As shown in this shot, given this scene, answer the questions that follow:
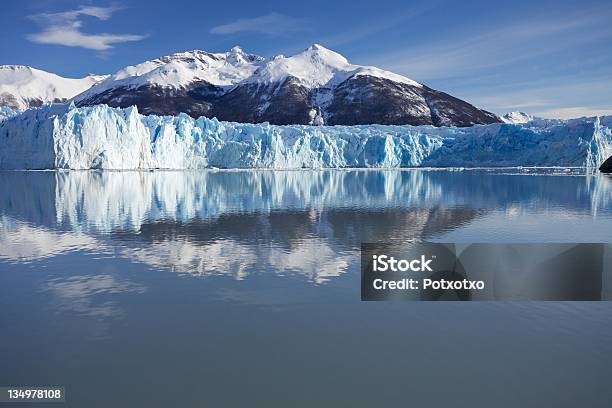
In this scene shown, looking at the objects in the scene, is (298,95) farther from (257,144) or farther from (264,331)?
(264,331)

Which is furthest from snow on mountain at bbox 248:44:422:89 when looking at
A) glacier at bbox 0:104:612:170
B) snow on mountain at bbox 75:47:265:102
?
glacier at bbox 0:104:612:170

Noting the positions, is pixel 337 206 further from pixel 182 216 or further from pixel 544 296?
pixel 544 296

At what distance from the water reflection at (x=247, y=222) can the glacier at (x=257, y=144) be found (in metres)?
31.5

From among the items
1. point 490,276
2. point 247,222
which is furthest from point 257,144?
point 490,276

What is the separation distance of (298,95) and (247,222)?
138 meters

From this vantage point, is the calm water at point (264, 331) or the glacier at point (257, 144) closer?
the calm water at point (264, 331)

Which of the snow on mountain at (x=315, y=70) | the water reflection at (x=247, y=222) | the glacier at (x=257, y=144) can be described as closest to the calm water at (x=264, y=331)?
the water reflection at (x=247, y=222)

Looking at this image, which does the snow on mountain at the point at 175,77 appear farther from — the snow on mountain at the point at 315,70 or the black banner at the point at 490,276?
the black banner at the point at 490,276

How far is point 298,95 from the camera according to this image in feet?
498

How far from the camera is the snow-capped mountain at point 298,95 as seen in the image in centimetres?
14200

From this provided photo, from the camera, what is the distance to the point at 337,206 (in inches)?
904

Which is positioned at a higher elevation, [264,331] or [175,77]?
[175,77]

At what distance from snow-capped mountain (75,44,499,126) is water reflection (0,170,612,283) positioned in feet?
371

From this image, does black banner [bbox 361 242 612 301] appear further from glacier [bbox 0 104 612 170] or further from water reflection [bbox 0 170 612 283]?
glacier [bbox 0 104 612 170]
